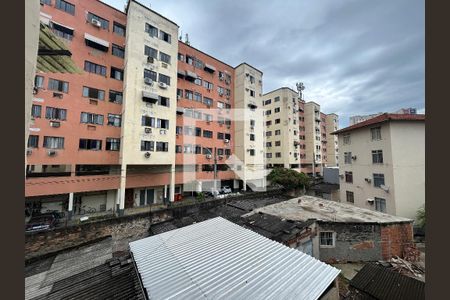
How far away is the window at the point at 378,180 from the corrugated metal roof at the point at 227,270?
60.5 feet

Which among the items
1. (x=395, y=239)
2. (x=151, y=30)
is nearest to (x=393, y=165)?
(x=395, y=239)

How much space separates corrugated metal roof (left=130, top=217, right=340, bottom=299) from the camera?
13.0ft

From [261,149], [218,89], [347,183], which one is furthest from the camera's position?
[261,149]

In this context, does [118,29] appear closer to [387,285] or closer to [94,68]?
[94,68]

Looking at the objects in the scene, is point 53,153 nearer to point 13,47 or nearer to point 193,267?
point 193,267

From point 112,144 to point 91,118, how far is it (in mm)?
3052

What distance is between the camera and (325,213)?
46.4 feet

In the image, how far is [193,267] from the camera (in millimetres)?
4750

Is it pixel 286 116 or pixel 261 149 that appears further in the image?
pixel 286 116

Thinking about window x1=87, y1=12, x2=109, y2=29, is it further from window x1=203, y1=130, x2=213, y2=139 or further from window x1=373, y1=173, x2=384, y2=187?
window x1=373, y1=173, x2=384, y2=187

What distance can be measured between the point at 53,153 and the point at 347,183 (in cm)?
3054

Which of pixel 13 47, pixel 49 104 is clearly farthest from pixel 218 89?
pixel 13 47

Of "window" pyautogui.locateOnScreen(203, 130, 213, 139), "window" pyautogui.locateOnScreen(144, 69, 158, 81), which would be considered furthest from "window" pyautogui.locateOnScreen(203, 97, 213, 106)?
"window" pyautogui.locateOnScreen(144, 69, 158, 81)

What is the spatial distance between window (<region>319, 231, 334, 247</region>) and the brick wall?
318 cm
